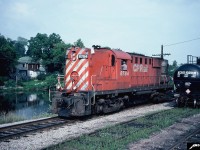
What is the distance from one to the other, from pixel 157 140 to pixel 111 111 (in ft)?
18.4

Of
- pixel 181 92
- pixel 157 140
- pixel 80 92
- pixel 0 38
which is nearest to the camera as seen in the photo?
pixel 157 140

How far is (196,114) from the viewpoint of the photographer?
14.5 m

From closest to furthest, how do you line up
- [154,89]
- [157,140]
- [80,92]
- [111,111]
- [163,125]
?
[157,140] → [163,125] → [80,92] → [111,111] → [154,89]

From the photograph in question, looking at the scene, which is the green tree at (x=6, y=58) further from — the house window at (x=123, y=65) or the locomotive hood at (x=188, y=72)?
the locomotive hood at (x=188, y=72)

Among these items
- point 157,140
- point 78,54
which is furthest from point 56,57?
point 157,140

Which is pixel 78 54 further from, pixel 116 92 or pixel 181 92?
pixel 181 92

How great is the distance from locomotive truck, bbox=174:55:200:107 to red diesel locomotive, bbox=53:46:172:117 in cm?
317

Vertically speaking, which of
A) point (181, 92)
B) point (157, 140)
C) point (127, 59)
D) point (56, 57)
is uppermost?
point (56, 57)

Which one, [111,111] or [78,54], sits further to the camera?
[111,111]

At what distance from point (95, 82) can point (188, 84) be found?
7532 millimetres

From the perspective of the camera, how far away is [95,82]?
42.9 ft

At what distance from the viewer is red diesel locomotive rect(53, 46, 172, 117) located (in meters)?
12.4

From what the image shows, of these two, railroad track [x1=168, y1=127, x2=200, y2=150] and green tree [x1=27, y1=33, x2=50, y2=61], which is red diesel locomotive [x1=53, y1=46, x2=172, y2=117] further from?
green tree [x1=27, y1=33, x2=50, y2=61]

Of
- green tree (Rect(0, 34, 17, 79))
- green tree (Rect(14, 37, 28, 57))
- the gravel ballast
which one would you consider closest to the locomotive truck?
the gravel ballast
